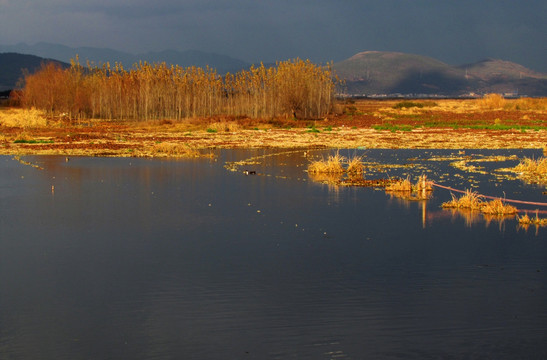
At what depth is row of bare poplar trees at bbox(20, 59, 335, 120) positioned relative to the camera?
1789 inches

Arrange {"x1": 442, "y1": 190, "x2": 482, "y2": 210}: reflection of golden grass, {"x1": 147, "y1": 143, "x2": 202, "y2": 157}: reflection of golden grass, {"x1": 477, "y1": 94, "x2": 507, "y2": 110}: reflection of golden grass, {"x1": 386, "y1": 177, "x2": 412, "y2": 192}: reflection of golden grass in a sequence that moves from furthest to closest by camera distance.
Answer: {"x1": 477, "y1": 94, "x2": 507, "y2": 110}: reflection of golden grass
{"x1": 147, "y1": 143, "x2": 202, "y2": 157}: reflection of golden grass
{"x1": 386, "y1": 177, "x2": 412, "y2": 192}: reflection of golden grass
{"x1": 442, "y1": 190, "x2": 482, "y2": 210}: reflection of golden grass

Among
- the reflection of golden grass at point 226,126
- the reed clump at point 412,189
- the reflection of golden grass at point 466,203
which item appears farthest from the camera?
the reflection of golden grass at point 226,126

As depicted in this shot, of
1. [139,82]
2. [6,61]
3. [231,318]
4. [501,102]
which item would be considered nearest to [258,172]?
[231,318]

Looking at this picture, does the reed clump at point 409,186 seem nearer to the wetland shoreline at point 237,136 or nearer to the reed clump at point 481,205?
the reed clump at point 481,205

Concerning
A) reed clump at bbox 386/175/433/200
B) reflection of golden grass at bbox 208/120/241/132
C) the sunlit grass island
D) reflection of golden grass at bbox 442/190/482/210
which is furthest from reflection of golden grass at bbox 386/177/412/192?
reflection of golden grass at bbox 208/120/241/132

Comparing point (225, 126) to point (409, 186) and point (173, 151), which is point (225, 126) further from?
point (409, 186)

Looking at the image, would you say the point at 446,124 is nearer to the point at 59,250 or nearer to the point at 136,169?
the point at 136,169

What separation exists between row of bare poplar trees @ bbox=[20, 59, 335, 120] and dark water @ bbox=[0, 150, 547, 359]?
96.5ft

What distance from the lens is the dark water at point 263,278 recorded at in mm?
6984

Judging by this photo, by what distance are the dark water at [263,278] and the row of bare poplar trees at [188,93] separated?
29.4 m

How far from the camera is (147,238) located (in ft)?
37.9

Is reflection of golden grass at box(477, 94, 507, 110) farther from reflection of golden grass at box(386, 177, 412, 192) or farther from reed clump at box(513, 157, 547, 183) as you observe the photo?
reflection of golden grass at box(386, 177, 412, 192)

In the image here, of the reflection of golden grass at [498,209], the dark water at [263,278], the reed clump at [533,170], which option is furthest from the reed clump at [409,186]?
the reed clump at [533,170]

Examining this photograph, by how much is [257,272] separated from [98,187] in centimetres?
902
